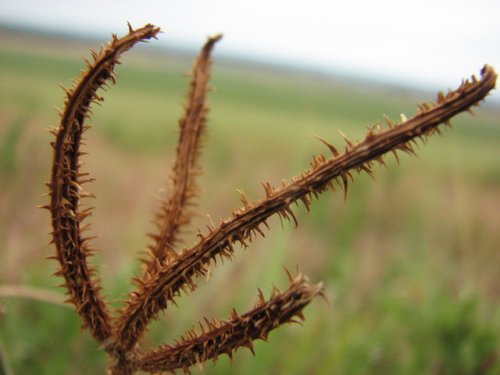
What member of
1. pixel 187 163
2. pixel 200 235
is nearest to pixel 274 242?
pixel 187 163

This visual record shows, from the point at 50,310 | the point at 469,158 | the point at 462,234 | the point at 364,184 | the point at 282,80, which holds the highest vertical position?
the point at 282,80

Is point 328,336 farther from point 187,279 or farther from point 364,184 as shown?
point 364,184

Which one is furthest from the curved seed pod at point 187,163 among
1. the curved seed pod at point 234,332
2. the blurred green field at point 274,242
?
the curved seed pod at point 234,332

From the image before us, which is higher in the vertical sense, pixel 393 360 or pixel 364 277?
pixel 364 277

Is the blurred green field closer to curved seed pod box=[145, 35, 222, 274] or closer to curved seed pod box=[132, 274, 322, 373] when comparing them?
curved seed pod box=[145, 35, 222, 274]

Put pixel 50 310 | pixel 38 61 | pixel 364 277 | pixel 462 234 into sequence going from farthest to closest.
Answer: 1. pixel 38 61
2. pixel 364 277
3. pixel 462 234
4. pixel 50 310

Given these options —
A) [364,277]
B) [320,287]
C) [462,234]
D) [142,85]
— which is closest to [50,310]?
[320,287]
